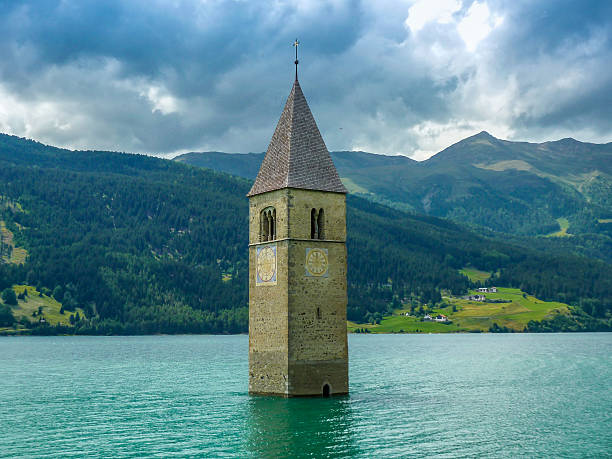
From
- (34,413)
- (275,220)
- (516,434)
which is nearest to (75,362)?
(34,413)

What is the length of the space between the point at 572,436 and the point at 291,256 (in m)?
24.1

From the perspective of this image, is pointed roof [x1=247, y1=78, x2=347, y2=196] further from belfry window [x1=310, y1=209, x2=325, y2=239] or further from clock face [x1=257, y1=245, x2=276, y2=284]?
clock face [x1=257, y1=245, x2=276, y2=284]

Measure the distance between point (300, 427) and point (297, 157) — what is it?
22213 mm

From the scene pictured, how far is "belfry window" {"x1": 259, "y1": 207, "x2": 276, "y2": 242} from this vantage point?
65.1 meters

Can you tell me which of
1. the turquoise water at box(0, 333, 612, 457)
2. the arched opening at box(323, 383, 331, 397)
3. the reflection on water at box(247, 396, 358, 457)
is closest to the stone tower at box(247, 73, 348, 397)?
the arched opening at box(323, 383, 331, 397)

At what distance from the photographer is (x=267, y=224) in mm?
66312

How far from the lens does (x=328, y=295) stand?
210 ft

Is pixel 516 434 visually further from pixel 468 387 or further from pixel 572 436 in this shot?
pixel 468 387

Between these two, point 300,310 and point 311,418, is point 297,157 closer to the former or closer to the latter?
point 300,310

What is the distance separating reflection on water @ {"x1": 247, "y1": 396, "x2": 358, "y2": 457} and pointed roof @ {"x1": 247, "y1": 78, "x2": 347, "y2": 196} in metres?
16.9

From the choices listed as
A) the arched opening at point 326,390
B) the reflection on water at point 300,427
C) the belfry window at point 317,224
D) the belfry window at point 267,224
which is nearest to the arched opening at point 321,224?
the belfry window at point 317,224

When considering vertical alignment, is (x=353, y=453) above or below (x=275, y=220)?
below

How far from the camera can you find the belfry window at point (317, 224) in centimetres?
6450

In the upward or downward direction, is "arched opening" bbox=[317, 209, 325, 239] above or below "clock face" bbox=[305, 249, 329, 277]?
above
